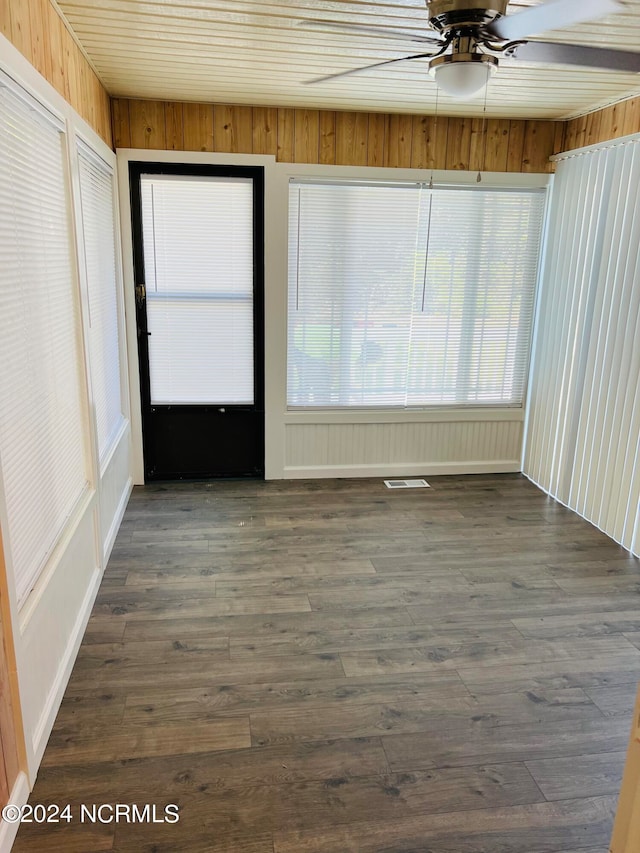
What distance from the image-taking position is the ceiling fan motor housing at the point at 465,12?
5.92ft

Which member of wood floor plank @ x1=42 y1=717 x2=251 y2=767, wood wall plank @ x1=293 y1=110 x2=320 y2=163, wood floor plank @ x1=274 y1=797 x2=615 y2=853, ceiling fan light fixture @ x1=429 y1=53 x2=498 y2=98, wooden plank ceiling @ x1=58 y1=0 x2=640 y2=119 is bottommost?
wood floor plank @ x1=274 y1=797 x2=615 y2=853

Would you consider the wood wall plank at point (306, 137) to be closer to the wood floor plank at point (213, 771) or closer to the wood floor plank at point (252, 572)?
the wood floor plank at point (252, 572)

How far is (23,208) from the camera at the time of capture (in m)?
1.99

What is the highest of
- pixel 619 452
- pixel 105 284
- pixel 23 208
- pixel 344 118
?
pixel 344 118

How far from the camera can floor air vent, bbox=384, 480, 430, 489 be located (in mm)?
4602

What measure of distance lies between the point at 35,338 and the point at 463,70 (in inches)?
68.0

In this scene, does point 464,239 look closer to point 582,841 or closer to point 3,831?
point 582,841

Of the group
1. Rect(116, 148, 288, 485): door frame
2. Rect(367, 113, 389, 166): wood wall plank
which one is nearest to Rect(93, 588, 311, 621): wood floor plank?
Rect(116, 148, 288, 485): door frame

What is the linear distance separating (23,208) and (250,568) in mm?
2084

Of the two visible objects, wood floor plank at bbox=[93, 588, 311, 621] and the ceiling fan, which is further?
wood floor plank at bbox=[93, 588, 311, 621]

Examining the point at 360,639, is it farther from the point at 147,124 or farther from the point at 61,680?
the point at 147,124

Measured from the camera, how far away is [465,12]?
1833 mm

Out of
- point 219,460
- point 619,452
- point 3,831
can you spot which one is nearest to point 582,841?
point 3,831

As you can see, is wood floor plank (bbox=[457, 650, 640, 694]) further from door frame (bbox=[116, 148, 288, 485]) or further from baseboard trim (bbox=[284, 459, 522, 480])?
door frame (bbox=[116, 148, 288, 485])
